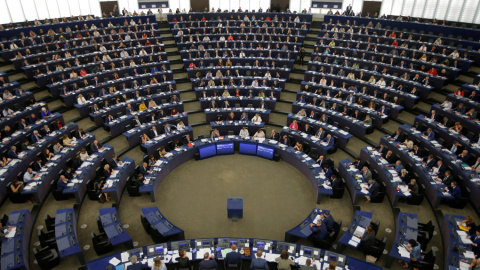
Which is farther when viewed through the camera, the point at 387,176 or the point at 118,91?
the point at 118,91

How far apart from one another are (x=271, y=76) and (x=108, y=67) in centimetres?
1215

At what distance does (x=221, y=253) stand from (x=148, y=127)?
9.83m

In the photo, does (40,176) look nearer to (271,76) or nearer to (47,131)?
(47,131)

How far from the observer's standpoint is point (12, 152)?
46.8 feet

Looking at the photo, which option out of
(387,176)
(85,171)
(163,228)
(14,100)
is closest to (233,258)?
(163,228)

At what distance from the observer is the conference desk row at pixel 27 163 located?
13062 mm

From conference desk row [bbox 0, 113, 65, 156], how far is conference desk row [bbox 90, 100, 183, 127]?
2.06m

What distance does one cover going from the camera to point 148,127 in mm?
17984

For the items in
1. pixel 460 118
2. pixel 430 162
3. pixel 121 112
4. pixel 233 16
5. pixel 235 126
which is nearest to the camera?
pixel 430 162

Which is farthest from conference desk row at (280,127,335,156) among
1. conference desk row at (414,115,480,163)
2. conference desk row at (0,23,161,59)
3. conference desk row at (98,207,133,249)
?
conference desk row at (0,23,161,59)

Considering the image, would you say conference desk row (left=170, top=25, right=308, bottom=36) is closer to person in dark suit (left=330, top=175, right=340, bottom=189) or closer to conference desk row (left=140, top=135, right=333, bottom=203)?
conference desk row (left=140, top=135, right=333, bottom=203)

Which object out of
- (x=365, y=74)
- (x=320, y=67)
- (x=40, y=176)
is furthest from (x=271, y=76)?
(x=40, y=176)

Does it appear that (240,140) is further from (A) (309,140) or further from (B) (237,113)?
(A) (309,140)

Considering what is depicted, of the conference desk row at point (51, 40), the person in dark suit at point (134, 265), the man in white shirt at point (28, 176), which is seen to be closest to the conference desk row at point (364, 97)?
the person in dark suit at point (134, 265)
